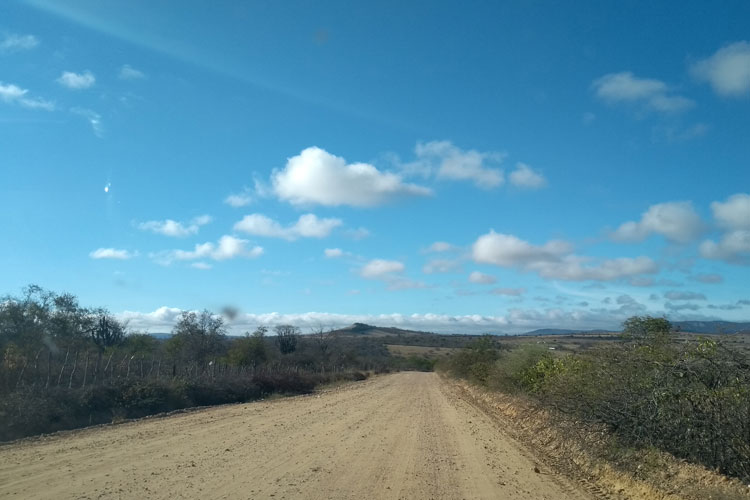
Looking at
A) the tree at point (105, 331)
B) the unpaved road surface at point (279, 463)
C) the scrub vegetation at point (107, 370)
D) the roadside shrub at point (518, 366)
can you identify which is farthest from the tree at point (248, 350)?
the unpaved road surface at point (279, 463)

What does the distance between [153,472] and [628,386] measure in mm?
10142

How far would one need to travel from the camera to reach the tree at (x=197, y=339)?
58.7 m

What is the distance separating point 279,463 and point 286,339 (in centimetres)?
7175

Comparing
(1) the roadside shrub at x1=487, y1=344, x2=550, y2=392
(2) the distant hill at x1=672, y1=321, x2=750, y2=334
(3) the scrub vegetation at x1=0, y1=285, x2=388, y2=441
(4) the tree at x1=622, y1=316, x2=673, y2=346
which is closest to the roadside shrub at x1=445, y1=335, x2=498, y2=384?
(1) the roadside shrub at x1=487, y1=344, x2=550, y2=392

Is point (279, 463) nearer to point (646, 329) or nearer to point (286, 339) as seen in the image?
point (646, 329)

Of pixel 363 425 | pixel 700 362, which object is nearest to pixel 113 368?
pixel 363 425

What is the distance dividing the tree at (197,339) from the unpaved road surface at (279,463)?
3775 centimetres

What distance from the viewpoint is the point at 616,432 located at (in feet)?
45.0

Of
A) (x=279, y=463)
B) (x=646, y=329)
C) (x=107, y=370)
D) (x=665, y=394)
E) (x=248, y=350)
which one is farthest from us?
(x=248, y=350)

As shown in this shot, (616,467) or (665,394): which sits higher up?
(665,394)

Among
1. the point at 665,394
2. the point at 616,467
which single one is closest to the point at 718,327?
the point at 665,394

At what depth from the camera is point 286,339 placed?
83500 mm

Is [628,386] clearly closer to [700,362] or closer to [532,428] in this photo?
[700,362]

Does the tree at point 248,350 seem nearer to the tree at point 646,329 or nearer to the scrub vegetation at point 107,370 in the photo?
the scrub vegetation at point 107,370
